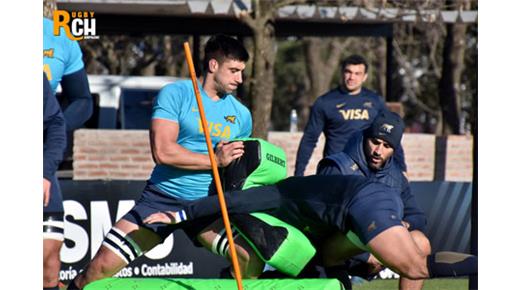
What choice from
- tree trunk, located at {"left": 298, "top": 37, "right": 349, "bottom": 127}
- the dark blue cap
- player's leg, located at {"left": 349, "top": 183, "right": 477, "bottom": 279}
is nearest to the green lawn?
the dark blue cap

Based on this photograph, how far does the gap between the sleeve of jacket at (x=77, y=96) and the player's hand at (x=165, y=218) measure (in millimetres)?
936

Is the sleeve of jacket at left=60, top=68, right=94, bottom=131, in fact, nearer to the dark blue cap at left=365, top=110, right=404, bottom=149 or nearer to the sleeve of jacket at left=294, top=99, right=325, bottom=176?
the dark blue cap at left=365, top=110, right=404, bottom=149

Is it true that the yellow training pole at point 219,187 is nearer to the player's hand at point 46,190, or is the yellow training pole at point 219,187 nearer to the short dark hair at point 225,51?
the short dark hair at point 225,51

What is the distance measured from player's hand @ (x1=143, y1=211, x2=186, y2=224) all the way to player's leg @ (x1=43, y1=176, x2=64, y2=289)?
528 mm

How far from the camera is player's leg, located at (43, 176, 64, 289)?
7246 millimetres

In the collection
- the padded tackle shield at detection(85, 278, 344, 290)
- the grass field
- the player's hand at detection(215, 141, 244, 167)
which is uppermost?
the player's hand at detection(215, 141, 244, 167)

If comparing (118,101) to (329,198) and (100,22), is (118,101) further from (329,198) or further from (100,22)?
(329,198)

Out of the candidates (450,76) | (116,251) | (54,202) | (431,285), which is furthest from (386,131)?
(450,76)

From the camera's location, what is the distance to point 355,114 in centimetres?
1127

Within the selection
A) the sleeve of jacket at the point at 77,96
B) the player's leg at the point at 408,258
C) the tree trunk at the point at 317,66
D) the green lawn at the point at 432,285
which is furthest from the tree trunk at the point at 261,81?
the tree trunk at the point at 317,66

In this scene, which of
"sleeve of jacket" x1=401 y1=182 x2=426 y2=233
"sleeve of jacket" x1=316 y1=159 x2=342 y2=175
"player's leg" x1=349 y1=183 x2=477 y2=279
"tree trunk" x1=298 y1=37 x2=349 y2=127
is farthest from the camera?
"tree trunk" x1=298 y1=37 x2=349 y2=127
